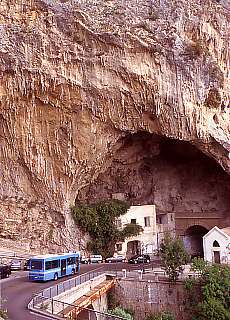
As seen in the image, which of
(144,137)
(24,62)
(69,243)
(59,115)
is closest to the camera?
(24,62)

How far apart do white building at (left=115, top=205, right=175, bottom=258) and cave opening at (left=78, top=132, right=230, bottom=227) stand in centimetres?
268

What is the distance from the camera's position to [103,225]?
34.2 metres

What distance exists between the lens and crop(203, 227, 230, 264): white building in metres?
32.0

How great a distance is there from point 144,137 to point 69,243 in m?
10.8

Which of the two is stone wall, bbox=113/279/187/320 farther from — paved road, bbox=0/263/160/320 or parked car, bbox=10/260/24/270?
parked car, bbox=10/260/24/270

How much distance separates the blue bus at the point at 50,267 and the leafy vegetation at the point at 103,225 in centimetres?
749

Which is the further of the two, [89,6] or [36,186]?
[36,186]

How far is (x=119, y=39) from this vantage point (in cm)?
2850

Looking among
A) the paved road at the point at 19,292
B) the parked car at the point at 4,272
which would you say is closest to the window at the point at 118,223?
the paved road at the point at 19,292

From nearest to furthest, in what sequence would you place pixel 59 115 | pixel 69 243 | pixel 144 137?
pixel 59 115
pixel 69 243
pixel 144 137

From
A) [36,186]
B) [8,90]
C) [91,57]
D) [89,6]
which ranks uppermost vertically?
[89,6]

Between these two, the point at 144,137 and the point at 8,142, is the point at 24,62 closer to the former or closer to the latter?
the point at 8,142

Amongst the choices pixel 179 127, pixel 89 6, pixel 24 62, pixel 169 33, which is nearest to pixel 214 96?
pixel 179 127

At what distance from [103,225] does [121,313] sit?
11934 millimetres
